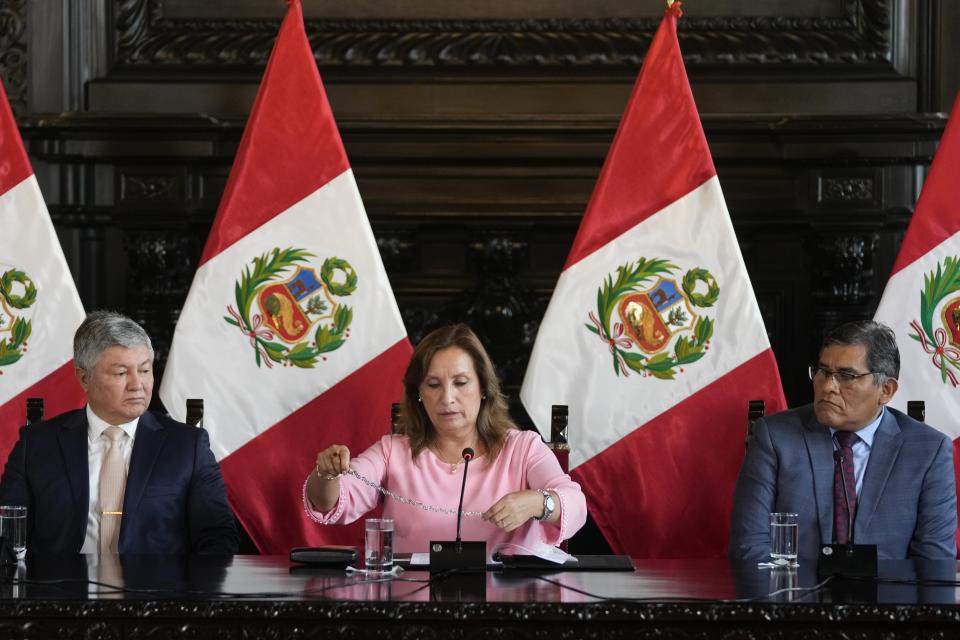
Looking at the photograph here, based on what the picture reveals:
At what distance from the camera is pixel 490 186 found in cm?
394

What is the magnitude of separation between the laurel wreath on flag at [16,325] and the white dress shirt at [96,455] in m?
0.57

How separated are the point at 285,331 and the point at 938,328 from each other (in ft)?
5.85

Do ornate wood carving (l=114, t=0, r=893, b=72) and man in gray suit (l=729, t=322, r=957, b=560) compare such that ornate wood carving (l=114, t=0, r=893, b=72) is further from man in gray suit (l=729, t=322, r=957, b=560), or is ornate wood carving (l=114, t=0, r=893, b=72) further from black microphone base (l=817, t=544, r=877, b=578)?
black microphone base (l=817, t=544, r=877, b=578)

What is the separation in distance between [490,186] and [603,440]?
0.94 meters

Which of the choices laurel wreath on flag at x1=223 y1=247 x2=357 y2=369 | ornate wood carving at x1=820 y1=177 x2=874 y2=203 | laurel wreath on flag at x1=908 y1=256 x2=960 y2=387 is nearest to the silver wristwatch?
laurel wreath on flag at x1=223 y1=247 x2=357 y2=369

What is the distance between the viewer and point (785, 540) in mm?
2539

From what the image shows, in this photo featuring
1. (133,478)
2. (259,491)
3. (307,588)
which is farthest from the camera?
(259,491)

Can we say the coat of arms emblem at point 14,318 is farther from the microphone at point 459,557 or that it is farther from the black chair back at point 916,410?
the black chair back at point 916,410

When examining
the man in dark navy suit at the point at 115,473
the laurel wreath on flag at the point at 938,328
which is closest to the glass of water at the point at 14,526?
the man in dark navy suit at the point at 115,473

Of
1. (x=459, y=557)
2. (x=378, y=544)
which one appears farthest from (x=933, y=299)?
(x=378, y=544)

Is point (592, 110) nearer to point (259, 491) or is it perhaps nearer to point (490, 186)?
point (490, 186)

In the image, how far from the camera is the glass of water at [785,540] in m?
2.53

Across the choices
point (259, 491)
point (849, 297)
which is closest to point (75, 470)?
point (259, 491)

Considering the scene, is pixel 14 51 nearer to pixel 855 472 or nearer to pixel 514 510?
pixel 514 510
